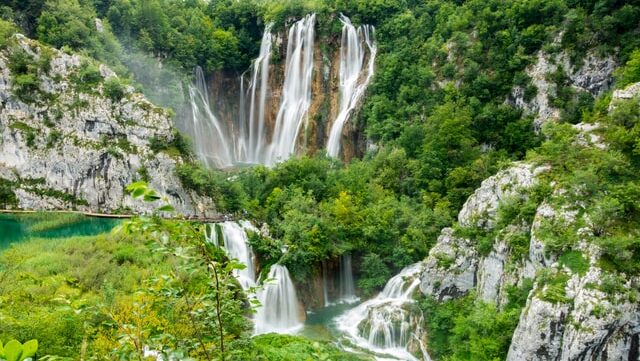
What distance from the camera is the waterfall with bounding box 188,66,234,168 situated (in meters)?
38.0

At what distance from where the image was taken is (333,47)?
36.0m

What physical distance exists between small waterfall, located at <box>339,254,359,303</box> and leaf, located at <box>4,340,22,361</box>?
762 inches

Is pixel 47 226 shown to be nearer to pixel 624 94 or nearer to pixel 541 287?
pixel 541 287

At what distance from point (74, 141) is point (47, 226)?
22.7 ft

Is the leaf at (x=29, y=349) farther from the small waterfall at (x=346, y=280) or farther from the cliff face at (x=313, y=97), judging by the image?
the cliff face at (x=313, y=97)

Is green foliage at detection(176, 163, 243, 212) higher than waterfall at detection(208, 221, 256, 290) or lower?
higher

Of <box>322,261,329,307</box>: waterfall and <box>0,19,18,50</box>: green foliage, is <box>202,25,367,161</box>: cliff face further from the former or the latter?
<box>0,19,18,50</box>: green foliage

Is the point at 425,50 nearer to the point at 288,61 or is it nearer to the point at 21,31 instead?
the point at 288,61

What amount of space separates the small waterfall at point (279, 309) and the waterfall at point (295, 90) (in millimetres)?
17974

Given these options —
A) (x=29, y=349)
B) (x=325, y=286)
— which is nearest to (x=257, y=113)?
(x=325, y=286)

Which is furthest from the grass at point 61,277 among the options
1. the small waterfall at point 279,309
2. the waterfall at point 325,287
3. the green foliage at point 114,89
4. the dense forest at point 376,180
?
the green foliage at point 114,89

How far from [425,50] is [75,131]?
23.8 m

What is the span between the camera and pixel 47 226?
24375 mm

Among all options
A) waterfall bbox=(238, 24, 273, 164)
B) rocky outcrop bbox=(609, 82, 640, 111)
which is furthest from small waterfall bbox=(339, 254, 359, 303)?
waterfall bbox=(238, 24, 273, 164)
